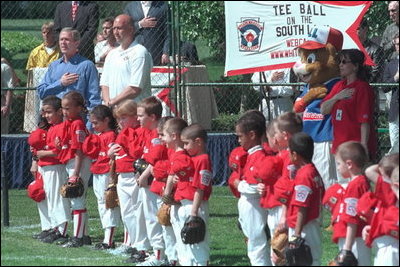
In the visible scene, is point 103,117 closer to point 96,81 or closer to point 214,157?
point 96,81

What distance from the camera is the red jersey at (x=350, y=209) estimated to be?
8.26 metres

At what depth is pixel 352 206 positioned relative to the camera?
8.28 meters

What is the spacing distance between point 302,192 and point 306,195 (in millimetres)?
37

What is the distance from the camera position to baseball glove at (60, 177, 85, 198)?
10719 mm

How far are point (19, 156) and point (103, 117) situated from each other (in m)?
4.25

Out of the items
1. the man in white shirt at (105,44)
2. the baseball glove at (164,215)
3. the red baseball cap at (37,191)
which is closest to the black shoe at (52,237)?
the red baseball cap at (37,191)

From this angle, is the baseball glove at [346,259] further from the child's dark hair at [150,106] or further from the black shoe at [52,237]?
the black shoe at [52,237]

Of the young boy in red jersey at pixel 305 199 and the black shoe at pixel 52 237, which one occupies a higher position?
the young boy in red jersey at pixel 305 199

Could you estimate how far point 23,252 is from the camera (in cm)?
1008

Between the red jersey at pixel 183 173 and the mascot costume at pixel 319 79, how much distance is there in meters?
1.59

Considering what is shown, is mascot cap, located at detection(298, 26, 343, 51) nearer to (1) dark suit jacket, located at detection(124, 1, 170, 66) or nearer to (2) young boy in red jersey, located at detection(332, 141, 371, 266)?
(2) young boy in red jersey, located at detection(332, 141, 371, 266)

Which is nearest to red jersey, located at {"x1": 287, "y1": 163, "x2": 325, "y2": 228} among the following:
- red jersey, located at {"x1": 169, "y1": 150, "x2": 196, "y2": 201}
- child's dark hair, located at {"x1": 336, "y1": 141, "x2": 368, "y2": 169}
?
child's dark hair, located at {"x1": 336, "y1": 141, "x2": 368, "y2": 169}

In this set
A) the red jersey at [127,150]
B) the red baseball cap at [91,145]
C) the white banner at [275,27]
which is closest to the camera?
the red jersey at [127,150]

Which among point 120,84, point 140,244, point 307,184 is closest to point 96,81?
point 120,84
